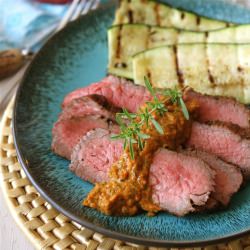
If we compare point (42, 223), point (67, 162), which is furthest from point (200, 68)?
point (42, 223)

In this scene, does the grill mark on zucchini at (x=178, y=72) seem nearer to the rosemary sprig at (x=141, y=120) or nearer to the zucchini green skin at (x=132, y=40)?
the zucchini green skin at (x=132, y=40)

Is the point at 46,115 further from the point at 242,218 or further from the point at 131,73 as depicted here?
the point at 242,218

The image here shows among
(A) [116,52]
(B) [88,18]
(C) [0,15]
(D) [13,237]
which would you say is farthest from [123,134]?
(C) [0,15]

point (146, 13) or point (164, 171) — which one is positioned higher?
point (146, 13)

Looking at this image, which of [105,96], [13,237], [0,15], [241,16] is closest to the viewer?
[13,237]

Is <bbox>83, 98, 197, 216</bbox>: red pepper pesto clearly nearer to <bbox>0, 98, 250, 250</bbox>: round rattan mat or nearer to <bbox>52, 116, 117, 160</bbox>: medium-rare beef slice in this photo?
<bbox>0, 98, 250, 250</bbox>: round rattan mat

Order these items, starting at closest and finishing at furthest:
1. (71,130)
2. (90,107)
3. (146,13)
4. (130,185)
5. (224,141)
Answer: (130,185) → (224,141) → (71,130) → (90,107) → (146,13)

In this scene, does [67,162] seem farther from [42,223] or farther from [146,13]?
[146,13]

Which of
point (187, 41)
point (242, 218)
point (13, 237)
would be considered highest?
point (187, 41)
